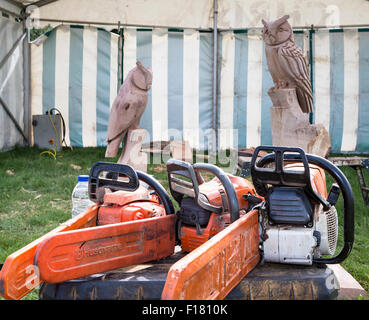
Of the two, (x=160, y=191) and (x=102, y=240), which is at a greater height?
(x=160, y=191)

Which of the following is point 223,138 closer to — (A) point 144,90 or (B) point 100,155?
(B) point 100,155

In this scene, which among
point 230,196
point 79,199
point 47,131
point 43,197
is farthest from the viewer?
point 47,131

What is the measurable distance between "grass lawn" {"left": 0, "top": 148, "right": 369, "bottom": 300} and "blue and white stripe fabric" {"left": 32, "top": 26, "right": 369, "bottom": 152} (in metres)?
1.38

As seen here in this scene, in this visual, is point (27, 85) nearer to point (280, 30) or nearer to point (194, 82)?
point (194, 82)

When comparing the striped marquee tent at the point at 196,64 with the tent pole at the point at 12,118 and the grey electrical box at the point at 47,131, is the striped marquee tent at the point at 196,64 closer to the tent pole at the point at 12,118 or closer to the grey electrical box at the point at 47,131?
the grey electrical box at the point at 47,131

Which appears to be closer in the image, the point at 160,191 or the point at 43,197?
the point at 160,191

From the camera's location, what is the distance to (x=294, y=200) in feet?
5.49

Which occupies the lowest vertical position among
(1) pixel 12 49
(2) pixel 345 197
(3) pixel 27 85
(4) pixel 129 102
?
(2) pixel 345 197

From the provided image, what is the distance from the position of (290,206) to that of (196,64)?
753 cm

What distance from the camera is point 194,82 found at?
8898 millimetres

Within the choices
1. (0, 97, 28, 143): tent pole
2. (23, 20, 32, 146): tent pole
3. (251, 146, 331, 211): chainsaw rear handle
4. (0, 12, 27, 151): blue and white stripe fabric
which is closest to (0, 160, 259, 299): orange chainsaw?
(251, 146, 331, 211): chainsaw rear handle

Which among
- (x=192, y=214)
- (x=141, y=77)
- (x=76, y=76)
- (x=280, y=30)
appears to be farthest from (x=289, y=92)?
(x=76, y=76)

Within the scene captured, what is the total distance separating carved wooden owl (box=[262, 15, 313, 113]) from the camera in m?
4.66

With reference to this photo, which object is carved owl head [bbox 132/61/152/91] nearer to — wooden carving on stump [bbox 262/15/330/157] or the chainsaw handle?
wooden carving on stump [bbox 262/15/330/157]
